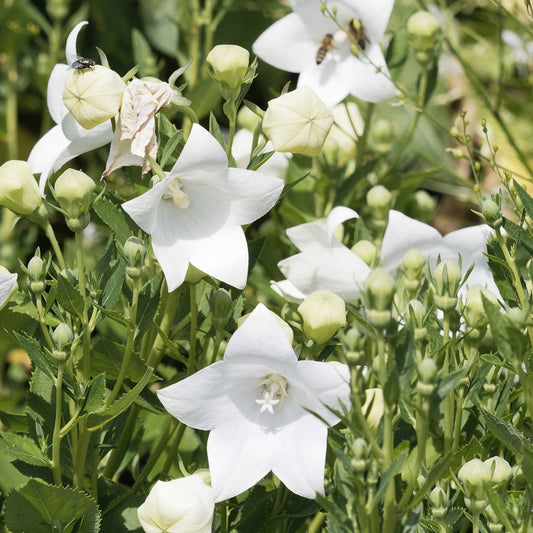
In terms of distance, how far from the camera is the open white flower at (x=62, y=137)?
1.14 m

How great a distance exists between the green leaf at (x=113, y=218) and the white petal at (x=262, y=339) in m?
0.24

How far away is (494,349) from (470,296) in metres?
0.24

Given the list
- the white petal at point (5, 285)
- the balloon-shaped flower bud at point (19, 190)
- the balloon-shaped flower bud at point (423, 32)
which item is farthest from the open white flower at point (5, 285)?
the balloon-shaped flower bud at point (423, 32)

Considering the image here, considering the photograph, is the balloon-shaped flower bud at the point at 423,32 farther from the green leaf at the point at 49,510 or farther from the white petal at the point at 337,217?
the green leaf at the point at 49,510

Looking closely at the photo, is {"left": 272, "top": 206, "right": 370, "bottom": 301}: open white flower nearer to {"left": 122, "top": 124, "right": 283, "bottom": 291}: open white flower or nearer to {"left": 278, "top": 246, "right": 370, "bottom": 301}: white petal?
{"left": 278, "top": 246, "right": 370, "bottom": 301}: white petal

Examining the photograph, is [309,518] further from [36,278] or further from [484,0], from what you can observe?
[484,0]

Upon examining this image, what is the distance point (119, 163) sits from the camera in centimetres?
106

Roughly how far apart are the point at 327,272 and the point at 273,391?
23 centimetres

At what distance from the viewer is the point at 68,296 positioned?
1.01 metres

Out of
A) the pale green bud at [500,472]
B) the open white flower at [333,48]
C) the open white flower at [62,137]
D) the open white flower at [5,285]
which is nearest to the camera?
the pale green bud at [500,472]

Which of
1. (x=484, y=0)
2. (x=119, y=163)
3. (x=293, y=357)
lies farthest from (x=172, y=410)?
(x=484, y=0)

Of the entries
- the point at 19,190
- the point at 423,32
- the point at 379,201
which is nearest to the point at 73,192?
the point at 19,190

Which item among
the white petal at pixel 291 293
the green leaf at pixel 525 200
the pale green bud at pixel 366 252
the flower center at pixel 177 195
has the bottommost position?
the white petal at pixel 291 293

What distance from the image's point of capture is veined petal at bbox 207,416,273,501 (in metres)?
1.00
